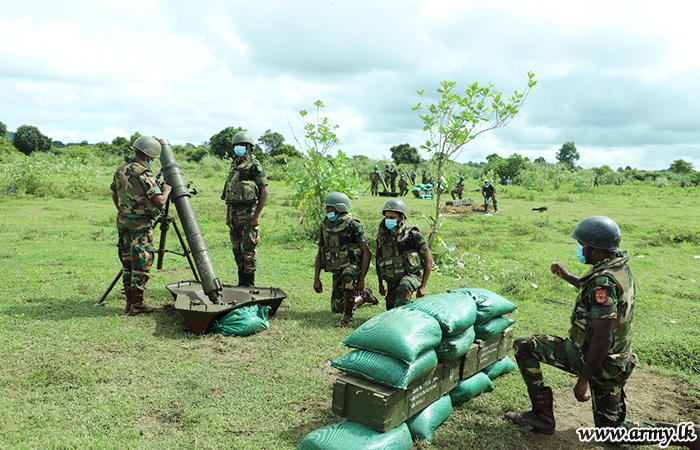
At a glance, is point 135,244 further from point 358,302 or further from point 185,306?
point 358,302

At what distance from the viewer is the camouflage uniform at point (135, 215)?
17.7ft

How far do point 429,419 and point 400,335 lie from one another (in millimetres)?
773

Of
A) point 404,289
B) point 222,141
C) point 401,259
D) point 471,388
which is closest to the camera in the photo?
point 471,388

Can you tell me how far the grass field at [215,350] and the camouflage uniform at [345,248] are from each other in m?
0.66

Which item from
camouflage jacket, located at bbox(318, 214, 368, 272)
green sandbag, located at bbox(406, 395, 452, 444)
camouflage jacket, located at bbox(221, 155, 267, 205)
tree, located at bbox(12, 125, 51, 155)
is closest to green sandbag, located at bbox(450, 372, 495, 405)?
green sandbag, located at bbox(406, 395, 452, 444)

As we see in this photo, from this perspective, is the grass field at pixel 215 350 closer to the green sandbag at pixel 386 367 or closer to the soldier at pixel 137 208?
the soldier at pixel 137 208

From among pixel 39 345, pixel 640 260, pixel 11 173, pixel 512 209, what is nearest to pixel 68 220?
pixel 11 173

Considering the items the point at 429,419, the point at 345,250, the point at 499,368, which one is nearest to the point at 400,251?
the point at 345,250

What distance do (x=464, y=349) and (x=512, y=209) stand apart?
17.9 meters

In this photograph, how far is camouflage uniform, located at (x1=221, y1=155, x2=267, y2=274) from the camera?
641cm

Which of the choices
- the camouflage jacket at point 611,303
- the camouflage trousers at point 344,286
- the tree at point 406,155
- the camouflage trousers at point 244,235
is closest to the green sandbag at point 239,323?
the camouflage trousers at point 344,286

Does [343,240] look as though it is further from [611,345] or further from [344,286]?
[611,345]

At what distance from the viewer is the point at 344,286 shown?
557cm

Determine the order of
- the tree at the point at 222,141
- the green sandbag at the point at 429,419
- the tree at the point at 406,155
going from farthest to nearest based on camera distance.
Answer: the tree at the point at 406,155
the tree at the point at 222,141
the green sandbag at the point at 429,419
